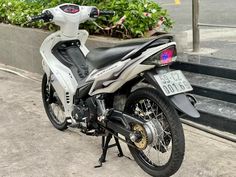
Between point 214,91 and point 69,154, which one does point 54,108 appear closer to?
point 69,154

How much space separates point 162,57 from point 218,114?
1.55 meters

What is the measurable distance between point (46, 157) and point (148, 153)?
41.7 inches

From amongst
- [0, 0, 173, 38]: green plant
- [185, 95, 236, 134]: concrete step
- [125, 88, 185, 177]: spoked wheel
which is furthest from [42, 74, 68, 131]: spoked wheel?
[185, 95, 236, 134]: concrete step

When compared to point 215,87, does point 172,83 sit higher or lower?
higher

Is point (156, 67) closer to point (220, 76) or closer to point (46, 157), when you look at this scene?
point (46, 157)

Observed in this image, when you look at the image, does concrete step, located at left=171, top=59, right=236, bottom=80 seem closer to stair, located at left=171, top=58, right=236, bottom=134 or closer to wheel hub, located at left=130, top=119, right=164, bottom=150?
stair, located at left=171, top=58, right=236, bottom=134

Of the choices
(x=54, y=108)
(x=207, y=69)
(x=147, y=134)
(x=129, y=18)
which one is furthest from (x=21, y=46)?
(x=147, y=134)

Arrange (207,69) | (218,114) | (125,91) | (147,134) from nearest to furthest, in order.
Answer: (147,134)
(125,91)
(218,114)
(207,69)

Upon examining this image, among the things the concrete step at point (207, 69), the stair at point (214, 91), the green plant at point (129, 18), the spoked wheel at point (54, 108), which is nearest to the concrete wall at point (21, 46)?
the green plant at point (129, 18)

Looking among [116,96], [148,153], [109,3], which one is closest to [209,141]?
[148,153]

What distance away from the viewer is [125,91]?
12.4 ft

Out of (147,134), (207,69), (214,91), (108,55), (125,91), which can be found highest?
(108,55)

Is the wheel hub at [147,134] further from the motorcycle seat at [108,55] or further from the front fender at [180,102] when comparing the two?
the motorcycle seat at [108,55]

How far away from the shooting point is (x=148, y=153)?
3.82m
